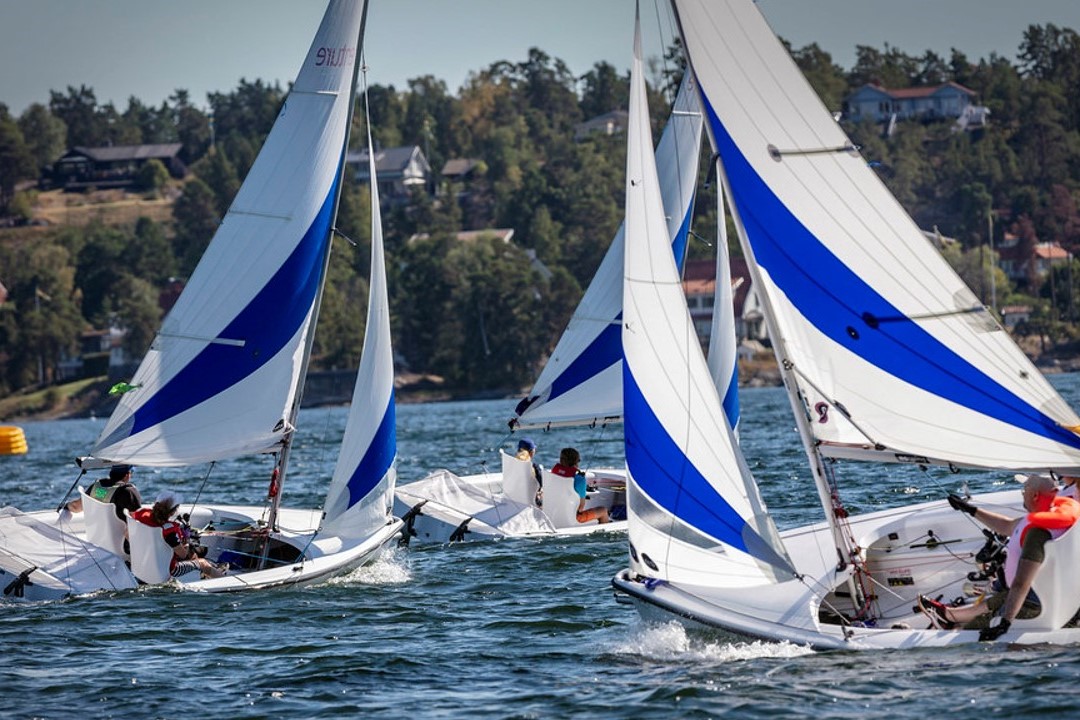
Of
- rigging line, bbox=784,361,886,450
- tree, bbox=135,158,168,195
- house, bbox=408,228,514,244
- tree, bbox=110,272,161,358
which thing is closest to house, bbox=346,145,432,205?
house, bbox=408,228,514,244

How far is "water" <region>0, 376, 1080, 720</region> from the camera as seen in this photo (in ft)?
41.7

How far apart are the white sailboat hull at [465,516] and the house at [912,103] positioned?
147 meters

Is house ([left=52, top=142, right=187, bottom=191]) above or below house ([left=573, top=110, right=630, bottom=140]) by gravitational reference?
below

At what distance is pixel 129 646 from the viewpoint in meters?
16.0

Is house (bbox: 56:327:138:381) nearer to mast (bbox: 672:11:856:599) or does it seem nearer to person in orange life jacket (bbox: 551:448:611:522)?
person in orange life jacket (bbox: 551:448:611:522)

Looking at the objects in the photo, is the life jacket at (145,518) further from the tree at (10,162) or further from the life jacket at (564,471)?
the tree at (10,162)

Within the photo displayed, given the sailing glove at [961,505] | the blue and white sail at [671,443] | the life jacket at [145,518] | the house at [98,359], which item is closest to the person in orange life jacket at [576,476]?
the life jacket at [145,518]

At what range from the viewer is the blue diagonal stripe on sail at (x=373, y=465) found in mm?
19297

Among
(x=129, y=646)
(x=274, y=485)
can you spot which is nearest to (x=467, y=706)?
(x=129, y=646)

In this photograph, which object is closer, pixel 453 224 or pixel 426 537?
pixel 426 537

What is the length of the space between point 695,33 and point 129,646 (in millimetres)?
7756

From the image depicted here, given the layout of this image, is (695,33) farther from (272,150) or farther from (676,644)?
(272,150)

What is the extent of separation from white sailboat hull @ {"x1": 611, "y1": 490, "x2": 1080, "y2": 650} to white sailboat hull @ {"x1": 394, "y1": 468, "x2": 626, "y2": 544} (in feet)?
24.9

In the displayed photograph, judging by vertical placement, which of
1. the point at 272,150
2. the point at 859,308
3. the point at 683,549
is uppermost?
the point at 272,150
